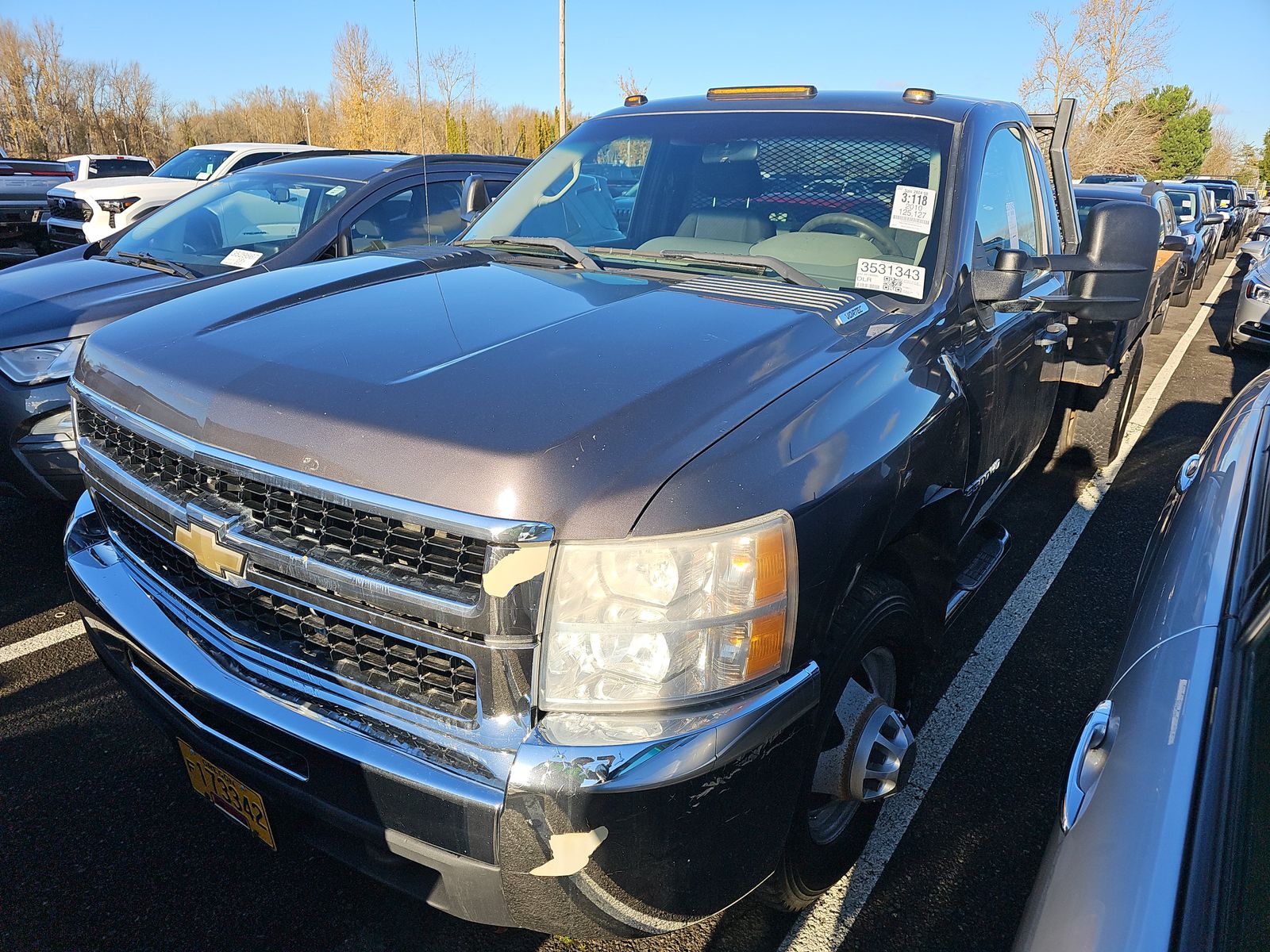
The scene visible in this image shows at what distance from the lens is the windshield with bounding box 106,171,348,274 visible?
4.93m

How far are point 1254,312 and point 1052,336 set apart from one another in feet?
25.8

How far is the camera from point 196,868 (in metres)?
2.28

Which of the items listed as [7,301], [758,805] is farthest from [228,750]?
[7,301]

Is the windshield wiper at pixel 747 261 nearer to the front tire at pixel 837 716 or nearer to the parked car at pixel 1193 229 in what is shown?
the front tire at pixel 837 716

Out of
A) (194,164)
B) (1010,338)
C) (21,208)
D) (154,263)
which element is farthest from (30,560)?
(21,208)

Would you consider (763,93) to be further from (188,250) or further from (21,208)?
(21,208)

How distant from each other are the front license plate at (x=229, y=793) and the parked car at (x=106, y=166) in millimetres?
18144

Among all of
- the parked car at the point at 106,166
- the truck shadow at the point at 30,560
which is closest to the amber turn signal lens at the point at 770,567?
the truck shadow at the point at 30,560

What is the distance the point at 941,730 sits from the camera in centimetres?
298

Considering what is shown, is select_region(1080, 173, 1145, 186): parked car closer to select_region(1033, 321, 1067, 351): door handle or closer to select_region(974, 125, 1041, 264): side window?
select_region(1033, 321, 1067, 351): door handle

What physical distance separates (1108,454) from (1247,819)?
4893 millimetres

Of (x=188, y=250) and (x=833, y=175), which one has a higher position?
(x=833, y=175)

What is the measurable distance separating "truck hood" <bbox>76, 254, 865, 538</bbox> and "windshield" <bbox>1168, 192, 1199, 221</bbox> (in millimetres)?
19097

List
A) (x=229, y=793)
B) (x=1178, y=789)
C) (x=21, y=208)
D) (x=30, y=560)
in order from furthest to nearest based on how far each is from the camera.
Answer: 1. (x=21, y=208)
2. (x=30, y=560)
3. (x=229, y=793)
4. (x=1178, y=789)
